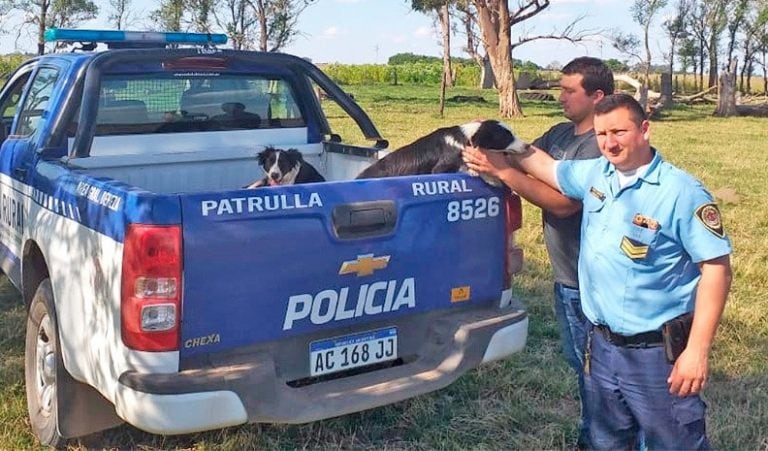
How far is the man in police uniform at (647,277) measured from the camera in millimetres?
2645

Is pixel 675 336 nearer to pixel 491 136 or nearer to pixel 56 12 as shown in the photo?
pixel 491 136

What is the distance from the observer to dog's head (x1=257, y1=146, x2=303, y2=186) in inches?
183

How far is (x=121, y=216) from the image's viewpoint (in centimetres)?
287

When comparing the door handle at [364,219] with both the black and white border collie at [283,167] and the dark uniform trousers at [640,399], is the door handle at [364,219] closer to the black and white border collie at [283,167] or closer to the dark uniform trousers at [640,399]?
the dark uniform trousers at [640,399]

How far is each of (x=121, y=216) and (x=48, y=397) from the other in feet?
4.26

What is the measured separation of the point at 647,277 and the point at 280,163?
251 cm

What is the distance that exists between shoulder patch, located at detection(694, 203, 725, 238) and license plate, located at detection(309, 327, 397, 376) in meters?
1.39

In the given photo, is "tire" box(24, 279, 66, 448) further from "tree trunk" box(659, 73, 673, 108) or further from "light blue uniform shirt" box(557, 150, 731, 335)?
"tree trunk" box(659, 73, 673, 108)

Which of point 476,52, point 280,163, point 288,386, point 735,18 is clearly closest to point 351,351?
point 288,386

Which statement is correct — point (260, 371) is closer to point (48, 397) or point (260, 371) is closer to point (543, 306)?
point (48, 397)

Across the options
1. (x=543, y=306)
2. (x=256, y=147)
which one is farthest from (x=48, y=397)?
(x=543, y=306)

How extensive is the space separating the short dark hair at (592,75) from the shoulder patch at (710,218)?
0.98 metres

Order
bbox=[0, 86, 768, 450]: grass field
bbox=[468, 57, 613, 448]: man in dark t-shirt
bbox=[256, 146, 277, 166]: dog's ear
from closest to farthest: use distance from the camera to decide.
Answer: bbox=[468, 57, 613, 448]: man in dark t-shirt, bbox=[0, 86, 768, 450]: grass field, bbox=[256, 146, 277, 166]: dog's ear

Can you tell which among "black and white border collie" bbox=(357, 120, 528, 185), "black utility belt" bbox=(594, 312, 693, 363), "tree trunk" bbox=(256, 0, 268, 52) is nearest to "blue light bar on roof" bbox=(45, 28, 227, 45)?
"black and white border collie" bbox=(357, 120, 528, 185)
